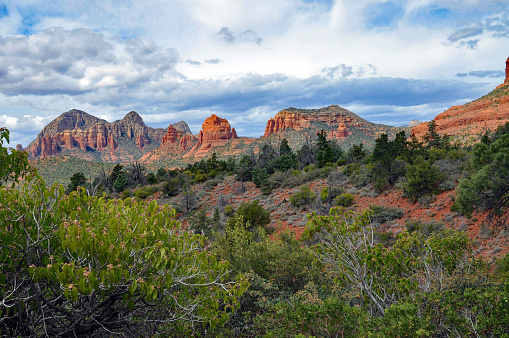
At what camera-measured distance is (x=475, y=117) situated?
5753 cm

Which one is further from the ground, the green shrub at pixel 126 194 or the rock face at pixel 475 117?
the rock face at pixel 475 117

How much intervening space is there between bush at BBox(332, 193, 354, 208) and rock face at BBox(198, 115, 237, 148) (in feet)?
434

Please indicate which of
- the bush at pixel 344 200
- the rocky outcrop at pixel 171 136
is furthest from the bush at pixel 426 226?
the rocky outcrop at pixel 171 136

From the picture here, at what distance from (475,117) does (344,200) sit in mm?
52843

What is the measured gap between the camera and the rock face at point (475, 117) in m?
51.3

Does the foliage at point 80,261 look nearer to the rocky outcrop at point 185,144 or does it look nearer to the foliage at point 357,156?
the foliage at point 357,156

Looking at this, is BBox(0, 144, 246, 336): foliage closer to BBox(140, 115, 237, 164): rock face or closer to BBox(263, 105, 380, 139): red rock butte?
BBox(263, 105, 380, 139): red rock butte

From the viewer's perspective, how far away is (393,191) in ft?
76.1

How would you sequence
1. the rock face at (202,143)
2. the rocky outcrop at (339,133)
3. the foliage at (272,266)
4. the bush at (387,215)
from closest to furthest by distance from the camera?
the foliage at (272,266), the bush at (387,215), the rocky outcrop at (339,133), the rock face at (202,143)

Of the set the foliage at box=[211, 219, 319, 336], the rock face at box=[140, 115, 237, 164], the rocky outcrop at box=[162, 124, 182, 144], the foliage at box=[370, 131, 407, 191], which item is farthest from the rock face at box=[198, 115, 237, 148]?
the foliage at box=[211, 219, 319, 336]

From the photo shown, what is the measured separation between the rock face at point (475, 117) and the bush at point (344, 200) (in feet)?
117

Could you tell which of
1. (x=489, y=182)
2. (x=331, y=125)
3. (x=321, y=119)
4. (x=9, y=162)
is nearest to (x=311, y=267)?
(x=9, y=162)

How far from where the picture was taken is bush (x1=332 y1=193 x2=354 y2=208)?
915 inches

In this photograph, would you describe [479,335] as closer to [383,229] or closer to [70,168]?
[383,229]
